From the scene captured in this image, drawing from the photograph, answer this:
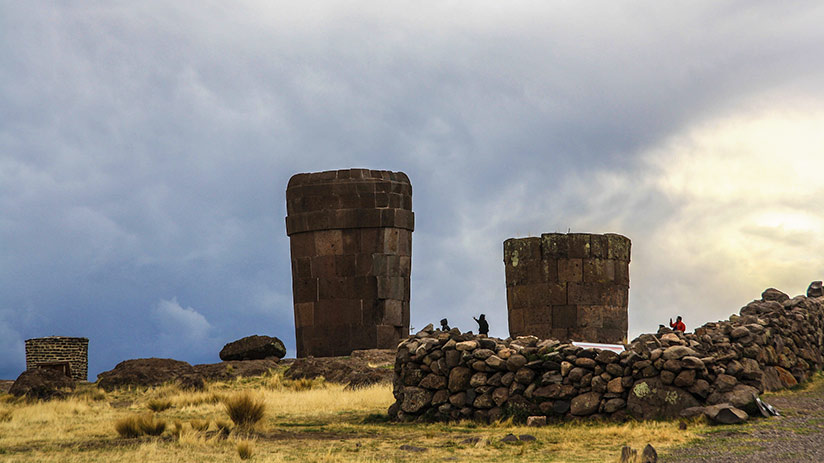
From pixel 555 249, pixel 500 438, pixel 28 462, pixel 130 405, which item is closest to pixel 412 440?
pixel 500 438

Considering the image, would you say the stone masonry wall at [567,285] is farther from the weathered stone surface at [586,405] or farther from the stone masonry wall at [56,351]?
the stone masonry wall at [56,351]

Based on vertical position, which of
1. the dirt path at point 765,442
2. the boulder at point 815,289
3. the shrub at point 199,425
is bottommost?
the dirt path at point 765,442

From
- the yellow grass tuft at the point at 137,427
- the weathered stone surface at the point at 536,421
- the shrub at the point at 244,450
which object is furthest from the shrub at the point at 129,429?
the weathered stone surface at the point at 536,421

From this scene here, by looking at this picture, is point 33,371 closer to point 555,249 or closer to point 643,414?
point 555,249

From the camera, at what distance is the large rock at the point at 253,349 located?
2545 cm

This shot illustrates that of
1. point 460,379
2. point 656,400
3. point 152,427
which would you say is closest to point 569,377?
point 656,400

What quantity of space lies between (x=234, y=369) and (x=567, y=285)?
28.5 ft

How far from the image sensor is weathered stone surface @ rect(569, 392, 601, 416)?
39.6ft

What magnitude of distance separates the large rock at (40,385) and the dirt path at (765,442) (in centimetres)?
1382

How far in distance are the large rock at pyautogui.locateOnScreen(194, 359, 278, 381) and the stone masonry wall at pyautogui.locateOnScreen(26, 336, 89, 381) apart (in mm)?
11775

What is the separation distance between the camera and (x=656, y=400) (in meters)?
11.8

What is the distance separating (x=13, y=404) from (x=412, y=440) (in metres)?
10.0

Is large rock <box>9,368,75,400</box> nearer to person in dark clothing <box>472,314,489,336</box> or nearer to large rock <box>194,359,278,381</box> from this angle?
large rock <box>194,359,278,381</box>

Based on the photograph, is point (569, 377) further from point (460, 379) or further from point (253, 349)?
point (253, 349)
